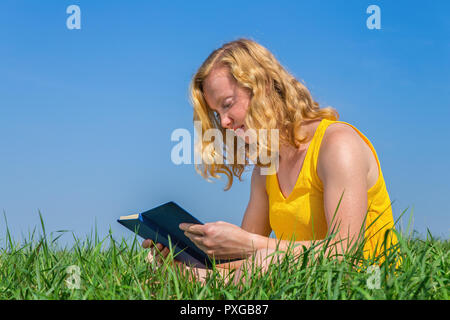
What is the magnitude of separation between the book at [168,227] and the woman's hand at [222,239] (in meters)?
0.09

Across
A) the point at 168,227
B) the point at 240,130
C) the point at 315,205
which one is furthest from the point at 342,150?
the point at 168,227

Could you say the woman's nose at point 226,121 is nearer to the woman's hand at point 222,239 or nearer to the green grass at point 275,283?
the woman's hand at point 222,239

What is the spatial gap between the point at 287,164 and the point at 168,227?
100 cm

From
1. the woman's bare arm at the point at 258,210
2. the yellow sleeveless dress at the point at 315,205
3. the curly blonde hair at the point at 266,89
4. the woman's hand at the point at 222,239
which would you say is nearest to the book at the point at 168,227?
the woman's hand at the point at 222,239

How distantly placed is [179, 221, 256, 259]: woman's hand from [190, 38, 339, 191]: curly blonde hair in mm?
870

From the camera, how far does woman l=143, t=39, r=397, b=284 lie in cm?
269

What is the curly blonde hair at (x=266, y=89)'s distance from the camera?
3.27m

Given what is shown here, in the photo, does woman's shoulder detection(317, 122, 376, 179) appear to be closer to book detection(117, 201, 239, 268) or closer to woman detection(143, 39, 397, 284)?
woman detection(143, 39, 397, 284)

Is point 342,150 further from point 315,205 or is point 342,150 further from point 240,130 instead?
point 240,130

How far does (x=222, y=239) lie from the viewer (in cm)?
263
